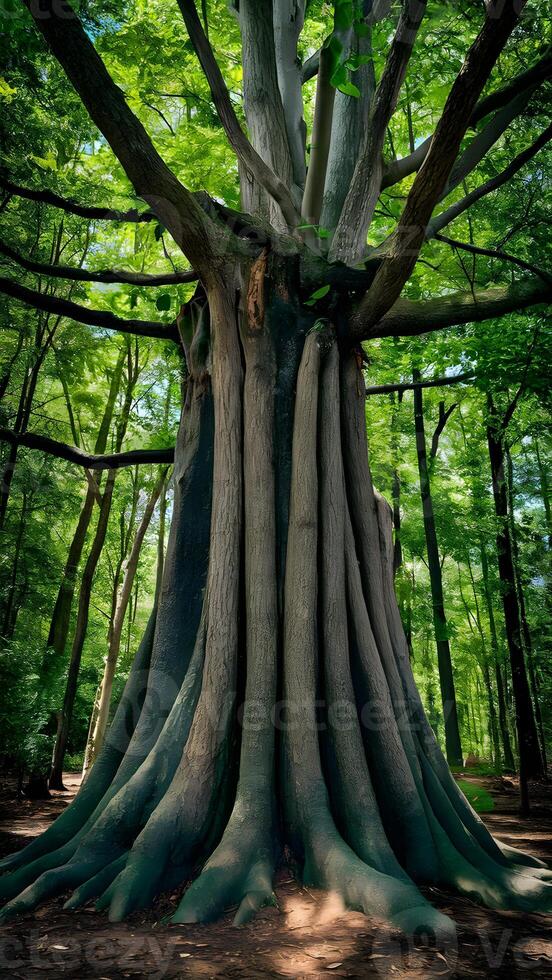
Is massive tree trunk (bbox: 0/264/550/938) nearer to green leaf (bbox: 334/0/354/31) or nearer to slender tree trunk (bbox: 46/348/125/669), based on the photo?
green leaf (bbox: 334/0/354/31)

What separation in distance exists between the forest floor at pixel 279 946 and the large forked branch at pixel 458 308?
388 centimetres

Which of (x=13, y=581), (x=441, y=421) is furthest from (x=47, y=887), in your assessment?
(x=441, y=421)

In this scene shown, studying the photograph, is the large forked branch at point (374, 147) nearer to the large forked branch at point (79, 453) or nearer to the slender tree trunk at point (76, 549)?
the large forked branch at point (79, 453)

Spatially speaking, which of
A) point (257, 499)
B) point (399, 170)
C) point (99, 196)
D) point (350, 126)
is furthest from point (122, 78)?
point (257, 499)

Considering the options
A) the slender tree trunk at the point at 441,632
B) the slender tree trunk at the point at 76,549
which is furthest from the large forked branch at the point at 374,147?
the slender tree trunk at the point at 76,549

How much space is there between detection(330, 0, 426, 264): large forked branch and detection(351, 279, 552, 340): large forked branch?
0.75 m

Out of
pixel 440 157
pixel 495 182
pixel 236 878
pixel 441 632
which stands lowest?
pixel 236 878

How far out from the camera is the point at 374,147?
4312 mm

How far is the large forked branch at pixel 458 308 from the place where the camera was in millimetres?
4766

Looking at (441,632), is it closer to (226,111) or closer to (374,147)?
(374,147)

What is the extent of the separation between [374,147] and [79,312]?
8.69 ft

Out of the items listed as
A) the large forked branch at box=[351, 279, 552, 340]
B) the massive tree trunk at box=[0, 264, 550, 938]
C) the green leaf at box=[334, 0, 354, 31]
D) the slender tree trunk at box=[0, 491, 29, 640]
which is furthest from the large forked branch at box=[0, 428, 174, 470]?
the slender tree trunk at box=[0, 491, 29, 640]

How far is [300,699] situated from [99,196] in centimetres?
733

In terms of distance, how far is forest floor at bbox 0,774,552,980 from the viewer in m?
2.23
